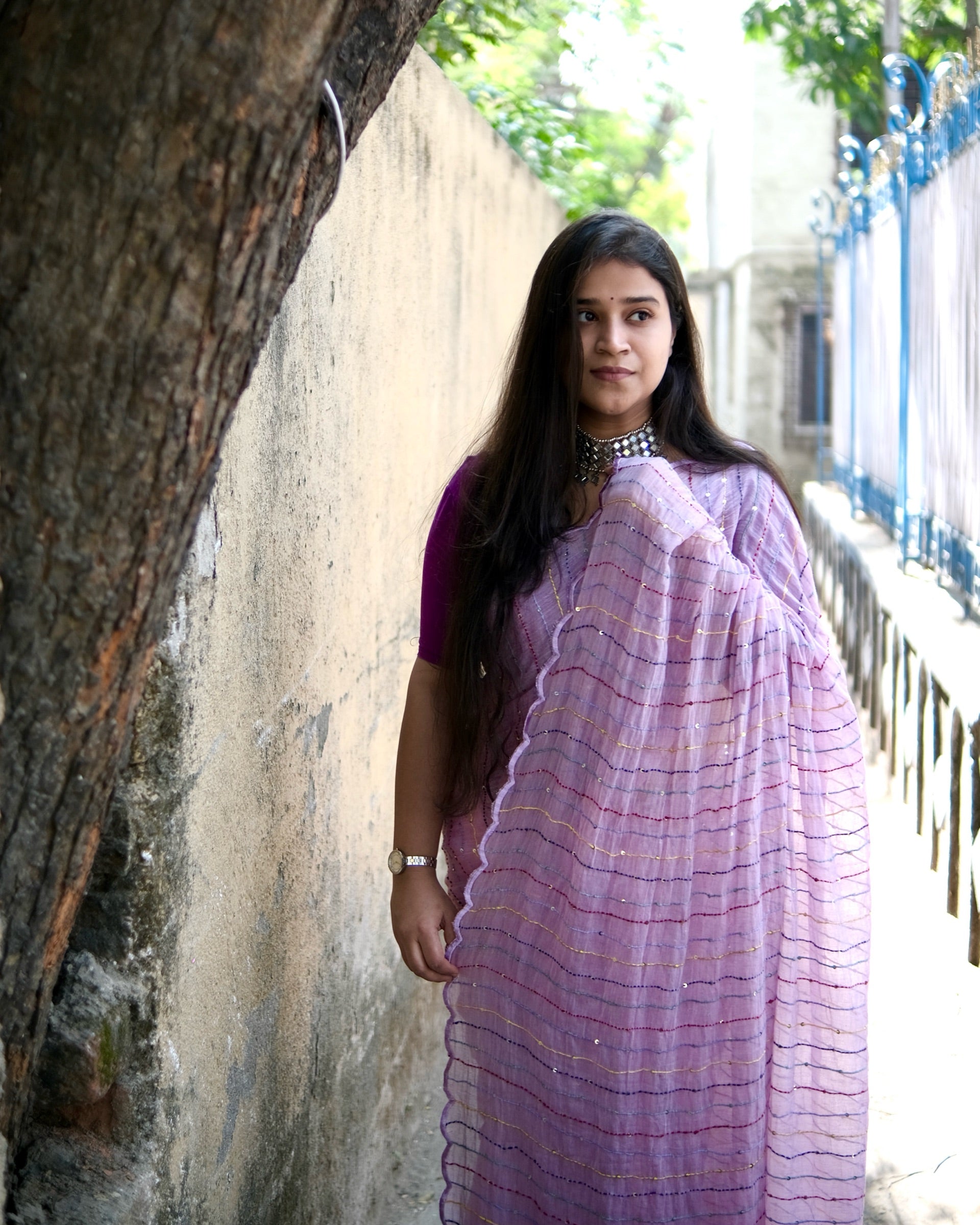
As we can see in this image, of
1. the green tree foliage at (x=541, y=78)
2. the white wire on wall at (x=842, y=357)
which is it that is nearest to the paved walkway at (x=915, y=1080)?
the green tree foliage at (x=541, y=78)

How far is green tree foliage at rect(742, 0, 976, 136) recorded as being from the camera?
8727mm

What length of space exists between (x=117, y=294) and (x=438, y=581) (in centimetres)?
98

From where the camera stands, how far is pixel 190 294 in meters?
1.00

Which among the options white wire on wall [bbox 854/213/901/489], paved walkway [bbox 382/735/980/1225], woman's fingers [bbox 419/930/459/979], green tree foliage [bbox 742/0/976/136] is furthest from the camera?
green tree foliage [bbox 742/0/976/136]

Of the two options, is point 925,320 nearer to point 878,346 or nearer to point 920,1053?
point 878,346

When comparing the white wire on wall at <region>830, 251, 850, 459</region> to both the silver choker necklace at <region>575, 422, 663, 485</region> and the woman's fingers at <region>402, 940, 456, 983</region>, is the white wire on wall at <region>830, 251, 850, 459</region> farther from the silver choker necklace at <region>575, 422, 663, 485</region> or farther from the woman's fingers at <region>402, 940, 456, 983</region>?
the woman's fingers at <region>402, 940, 456, 983</region>

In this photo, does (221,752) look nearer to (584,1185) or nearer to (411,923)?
(411,923)

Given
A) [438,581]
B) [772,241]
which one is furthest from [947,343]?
[772,241]

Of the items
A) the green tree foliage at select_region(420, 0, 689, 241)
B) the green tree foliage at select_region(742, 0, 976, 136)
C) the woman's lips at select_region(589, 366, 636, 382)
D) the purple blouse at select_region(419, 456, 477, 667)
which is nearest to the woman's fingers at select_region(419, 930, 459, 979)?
the purple blouse at select_region(419, 456, 477, 667)

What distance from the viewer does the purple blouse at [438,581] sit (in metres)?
1.91

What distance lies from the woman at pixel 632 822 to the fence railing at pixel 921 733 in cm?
169

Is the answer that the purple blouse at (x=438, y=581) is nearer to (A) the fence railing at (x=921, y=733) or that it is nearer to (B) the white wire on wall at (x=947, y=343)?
(A) the fence railing at (x=921, y=733)

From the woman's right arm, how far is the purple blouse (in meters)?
0.03

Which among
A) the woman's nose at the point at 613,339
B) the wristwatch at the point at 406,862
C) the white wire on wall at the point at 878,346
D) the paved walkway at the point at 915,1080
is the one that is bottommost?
the paved walkway at the point at 915,1080
